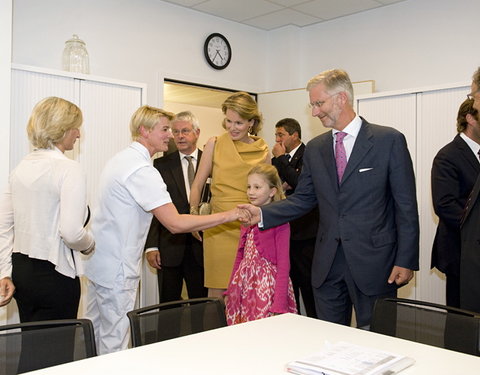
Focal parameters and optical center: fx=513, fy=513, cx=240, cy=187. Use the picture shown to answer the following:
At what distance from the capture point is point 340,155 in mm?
2572

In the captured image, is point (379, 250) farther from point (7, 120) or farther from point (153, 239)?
point (7, 120)

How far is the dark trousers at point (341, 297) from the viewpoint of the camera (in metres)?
2.46

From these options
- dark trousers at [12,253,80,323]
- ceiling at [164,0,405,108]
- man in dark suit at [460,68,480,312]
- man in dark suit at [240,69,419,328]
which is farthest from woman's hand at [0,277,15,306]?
ceiling at [164,0,405,108]

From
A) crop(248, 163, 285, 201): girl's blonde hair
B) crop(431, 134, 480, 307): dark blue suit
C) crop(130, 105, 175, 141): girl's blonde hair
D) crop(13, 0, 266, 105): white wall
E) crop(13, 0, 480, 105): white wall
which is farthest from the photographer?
crop(13, 0, 480, 105): white wall

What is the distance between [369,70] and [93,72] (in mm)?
2591

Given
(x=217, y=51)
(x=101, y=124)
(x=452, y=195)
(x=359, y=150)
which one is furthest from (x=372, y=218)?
(x=217, y=51)

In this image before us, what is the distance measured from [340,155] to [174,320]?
1.20 m

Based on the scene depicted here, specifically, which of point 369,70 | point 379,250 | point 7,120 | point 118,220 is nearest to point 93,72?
point 7,120

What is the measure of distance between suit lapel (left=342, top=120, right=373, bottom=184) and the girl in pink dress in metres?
0.59

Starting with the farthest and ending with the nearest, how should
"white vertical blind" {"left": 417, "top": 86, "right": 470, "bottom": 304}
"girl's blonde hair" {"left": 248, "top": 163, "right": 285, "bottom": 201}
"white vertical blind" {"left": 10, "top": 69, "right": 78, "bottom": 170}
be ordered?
"white vertical blind" {"left": 417, "top": 86, "right": 470, "bottom": 304} → "white vertical blind" {"left": 10, "top": 69, "right": 78, "bottom": 170} → "girl's blonde hair" {"left": 248, "top": 163, "right": 285, "bottom": 201}

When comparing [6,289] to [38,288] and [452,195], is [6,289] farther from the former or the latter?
[452,195]

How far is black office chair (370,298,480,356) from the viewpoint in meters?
1.75

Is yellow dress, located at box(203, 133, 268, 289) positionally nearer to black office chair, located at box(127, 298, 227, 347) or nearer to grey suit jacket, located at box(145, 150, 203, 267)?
grey suit jacket, located at box(145, 150, 203, 267)

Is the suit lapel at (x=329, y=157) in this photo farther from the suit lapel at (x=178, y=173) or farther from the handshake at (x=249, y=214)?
the suit lapel at (x=178, y=173)
